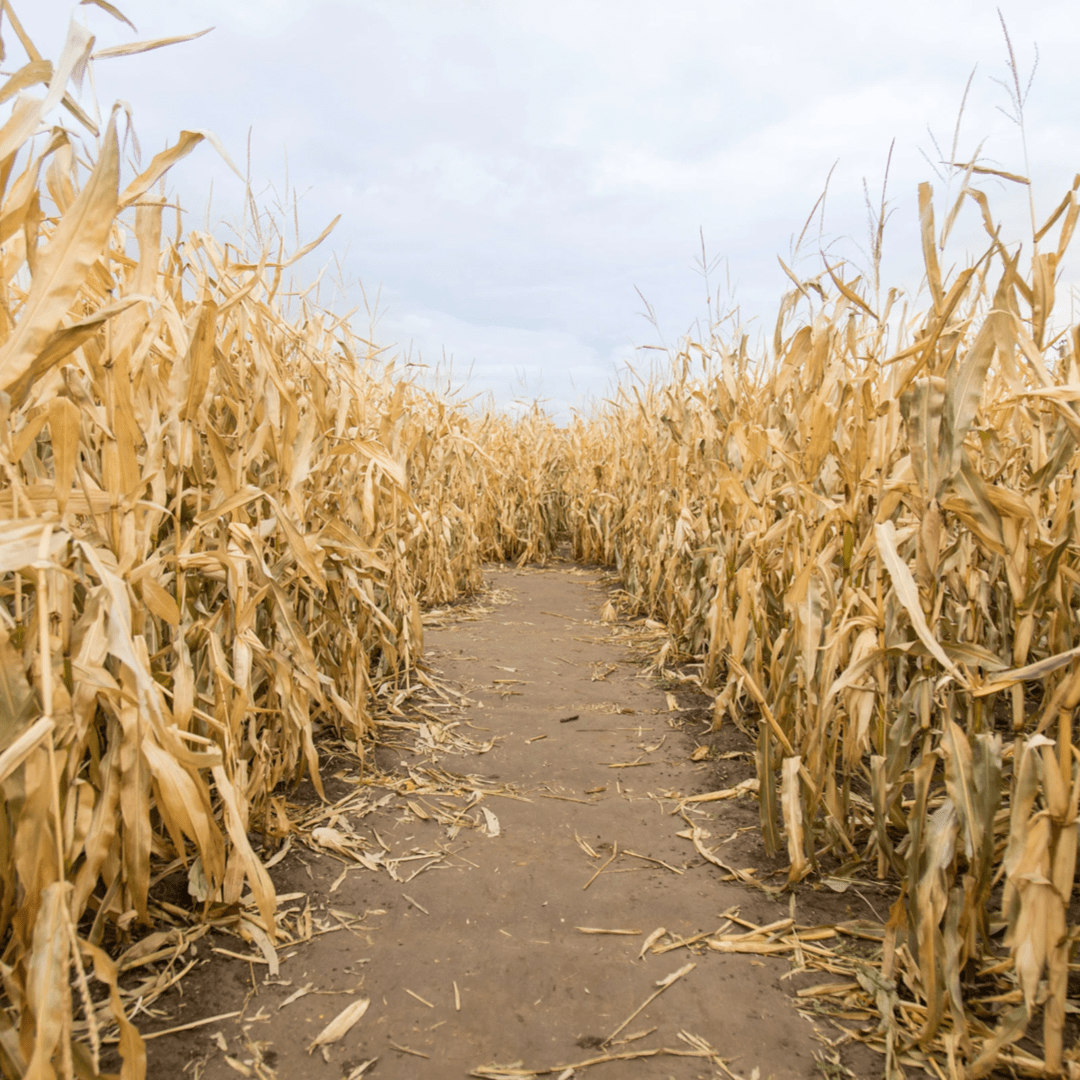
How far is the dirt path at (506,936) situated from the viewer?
135cm

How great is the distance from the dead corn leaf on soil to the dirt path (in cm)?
18

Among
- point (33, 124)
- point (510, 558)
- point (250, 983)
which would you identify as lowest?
point (250, 983)

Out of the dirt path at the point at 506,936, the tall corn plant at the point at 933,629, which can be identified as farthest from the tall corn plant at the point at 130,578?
the tall corn plant at the point at 933,629

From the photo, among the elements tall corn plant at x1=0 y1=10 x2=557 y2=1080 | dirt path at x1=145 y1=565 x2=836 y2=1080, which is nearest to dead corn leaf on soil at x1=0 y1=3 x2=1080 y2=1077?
tall corn plant at x1=0 y1=10 x2=557 y2=1080

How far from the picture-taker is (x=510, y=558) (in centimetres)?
809

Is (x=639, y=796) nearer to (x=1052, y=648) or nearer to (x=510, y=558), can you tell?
(x=1052, y=648)

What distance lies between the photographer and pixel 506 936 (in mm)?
1695

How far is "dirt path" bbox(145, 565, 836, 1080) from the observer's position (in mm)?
1354

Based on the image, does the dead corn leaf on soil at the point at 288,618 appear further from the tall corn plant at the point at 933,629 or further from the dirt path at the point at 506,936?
the dirt path at the point at 506,936

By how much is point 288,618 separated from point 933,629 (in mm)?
1553

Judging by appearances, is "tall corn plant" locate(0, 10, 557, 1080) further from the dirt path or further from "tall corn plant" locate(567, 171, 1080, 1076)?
"tall corn plant" locate(567, 171, 1080, 1076)

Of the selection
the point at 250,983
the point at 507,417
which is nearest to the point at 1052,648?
the point at 250,983

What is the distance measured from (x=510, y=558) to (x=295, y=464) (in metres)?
6.15

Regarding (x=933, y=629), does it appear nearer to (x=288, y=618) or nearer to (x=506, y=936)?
(x=506, y=936)
